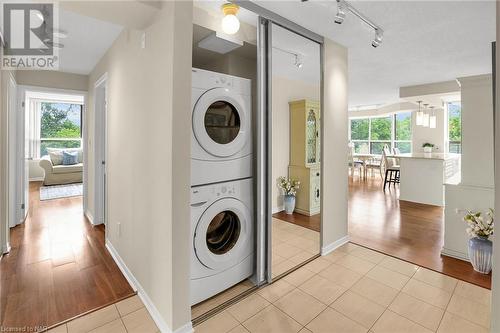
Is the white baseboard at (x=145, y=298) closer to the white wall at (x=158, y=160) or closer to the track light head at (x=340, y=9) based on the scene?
the white wall at (x=158, y=160)

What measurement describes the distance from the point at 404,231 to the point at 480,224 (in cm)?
119

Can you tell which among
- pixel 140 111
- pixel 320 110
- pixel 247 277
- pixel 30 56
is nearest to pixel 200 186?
pixel 140 111

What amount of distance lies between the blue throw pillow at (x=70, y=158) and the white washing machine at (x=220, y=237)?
6.82m

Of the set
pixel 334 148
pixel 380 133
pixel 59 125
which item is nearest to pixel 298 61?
pixel 334 148

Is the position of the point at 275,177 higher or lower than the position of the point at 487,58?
lower

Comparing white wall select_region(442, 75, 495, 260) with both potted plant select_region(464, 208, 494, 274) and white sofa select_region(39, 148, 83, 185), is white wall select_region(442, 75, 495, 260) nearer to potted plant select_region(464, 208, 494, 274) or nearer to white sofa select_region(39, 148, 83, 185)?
potted plant select_region(464, 208, 494, 274)

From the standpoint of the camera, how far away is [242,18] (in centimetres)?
218

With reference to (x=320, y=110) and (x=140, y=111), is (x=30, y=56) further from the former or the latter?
(x=320, y=110)

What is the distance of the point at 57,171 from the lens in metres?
6.67

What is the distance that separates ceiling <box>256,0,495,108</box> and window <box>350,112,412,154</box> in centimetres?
458

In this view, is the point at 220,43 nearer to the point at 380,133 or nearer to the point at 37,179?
the point at 37,179

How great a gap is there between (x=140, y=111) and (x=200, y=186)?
0.79 meters

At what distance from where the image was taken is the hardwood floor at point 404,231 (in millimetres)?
2613

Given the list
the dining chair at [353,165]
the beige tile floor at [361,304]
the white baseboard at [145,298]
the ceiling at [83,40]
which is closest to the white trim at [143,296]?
the white baseboard at [145,298]
